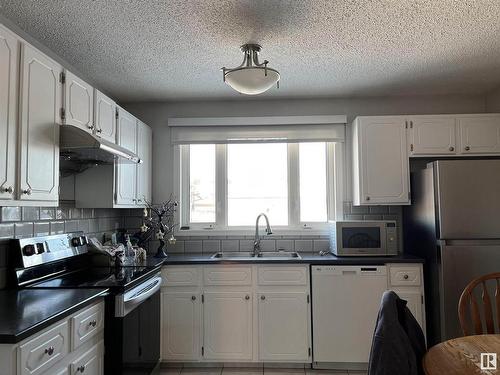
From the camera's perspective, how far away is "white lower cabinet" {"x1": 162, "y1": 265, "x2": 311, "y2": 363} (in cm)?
287

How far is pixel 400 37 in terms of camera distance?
228cm

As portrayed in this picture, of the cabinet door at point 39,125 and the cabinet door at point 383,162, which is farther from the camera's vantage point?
the cabinet door at point 383,162

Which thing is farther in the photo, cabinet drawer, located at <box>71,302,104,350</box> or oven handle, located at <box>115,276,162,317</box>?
oven handle, located at <box>115,276,162,317</box>

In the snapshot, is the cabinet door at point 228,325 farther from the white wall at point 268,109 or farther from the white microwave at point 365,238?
the white wall at point 268,109

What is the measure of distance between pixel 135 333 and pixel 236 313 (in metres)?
0.92

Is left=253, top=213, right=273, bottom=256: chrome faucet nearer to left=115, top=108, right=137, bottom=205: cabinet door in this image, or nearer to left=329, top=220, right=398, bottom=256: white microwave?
left=329, top=220, right=398, bottom=256: white microwave

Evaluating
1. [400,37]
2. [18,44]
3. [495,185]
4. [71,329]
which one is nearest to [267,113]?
[400,37]

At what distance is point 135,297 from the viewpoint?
216 centimetres

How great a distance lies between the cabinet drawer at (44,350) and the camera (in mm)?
1324

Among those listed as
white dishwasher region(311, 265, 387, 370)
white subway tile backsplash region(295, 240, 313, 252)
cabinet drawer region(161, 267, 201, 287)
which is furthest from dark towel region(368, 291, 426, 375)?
white subway tile backsplash region(295, 240, 313, 252)

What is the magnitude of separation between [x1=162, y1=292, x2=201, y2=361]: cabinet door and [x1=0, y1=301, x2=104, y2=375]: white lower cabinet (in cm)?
101

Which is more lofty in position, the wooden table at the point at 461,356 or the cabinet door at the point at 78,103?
the cabinet door at the point at 78,103

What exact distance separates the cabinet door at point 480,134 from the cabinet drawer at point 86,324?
3083 millimetres

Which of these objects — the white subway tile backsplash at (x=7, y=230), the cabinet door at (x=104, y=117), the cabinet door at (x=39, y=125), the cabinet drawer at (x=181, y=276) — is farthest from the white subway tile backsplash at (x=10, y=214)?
the cabinet drawer at (x=181, y=276)
